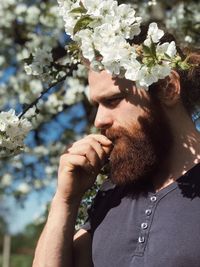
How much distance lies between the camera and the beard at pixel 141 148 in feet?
7.09

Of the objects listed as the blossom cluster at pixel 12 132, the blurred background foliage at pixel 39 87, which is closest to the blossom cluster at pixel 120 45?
the blossom cluster at pixel 12 132

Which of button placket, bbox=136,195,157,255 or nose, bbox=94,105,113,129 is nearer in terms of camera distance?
button placket, bbox=136,195,157,255

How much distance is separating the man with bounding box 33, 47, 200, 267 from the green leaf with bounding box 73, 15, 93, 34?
23cm

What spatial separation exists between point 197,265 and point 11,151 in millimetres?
1025

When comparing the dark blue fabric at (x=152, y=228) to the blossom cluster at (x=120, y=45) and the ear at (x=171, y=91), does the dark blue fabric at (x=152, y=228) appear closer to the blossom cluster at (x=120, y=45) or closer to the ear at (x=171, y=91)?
the ear at (x=171, y=91)

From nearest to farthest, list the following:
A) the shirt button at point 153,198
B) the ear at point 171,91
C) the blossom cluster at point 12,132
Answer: the shirt button at point 153,198, the ear at point 171,91, the blossom cluster at point 12,132

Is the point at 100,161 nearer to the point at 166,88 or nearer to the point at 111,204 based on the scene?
the point at 111,204

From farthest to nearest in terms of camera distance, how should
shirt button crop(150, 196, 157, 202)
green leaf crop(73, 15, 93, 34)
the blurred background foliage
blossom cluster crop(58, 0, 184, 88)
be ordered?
the blurred background foliage → shirt button crop(150, 196, 157, 202) → green leaf crop(73, 15, 93, 34) → blossom cluster crop(58, 0, 184, 88)

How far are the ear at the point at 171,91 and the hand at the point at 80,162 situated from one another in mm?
243

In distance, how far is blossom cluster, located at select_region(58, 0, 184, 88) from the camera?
1862 millimetres

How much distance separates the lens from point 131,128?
7.07 ft

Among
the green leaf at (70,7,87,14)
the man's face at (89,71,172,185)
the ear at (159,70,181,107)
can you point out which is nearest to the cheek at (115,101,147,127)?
the man's face at (89,71,172,185)

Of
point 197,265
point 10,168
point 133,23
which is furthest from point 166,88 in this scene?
point 10,168

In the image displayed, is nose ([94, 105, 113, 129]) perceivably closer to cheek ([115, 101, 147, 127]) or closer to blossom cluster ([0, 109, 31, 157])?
cheek ([115, 101, 147, 127])
